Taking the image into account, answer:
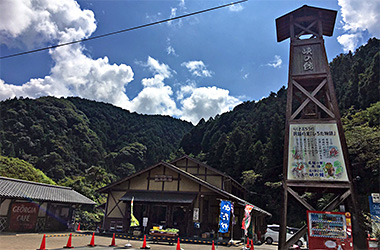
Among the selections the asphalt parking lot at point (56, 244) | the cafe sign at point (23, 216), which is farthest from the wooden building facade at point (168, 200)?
the cafe sign at point (23, 216)

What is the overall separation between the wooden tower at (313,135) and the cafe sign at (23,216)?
1568cm

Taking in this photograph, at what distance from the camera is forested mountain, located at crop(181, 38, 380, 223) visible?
74.2 ft

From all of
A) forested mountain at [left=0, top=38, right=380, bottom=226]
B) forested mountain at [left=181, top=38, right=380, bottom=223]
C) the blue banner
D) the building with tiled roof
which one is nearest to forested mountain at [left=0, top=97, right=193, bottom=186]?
forested mountain at [left=0, top=38, right=380, bottom=226]

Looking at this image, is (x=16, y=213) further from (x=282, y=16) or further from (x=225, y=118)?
(x=225, y=118)

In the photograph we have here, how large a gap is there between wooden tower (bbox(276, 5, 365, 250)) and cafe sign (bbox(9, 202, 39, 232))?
15.7 m

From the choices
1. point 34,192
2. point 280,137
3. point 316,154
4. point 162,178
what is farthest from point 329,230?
point 280,137

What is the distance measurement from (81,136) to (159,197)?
56208 millimetres

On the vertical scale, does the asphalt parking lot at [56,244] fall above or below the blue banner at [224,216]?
below

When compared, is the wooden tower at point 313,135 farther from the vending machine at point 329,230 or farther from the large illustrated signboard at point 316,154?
the vending machine at point 329,230

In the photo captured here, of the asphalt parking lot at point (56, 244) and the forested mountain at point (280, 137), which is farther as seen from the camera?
the forested mountain at point (280, 137)

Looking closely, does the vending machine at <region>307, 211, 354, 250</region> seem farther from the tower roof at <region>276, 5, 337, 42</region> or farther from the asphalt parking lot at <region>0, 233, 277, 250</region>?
the tower roof at <region>276, 5, 337, 42</region>

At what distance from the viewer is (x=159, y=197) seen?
1902 cm

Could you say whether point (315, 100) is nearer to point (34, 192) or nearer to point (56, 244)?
point (56, 244)

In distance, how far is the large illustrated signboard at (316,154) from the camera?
32.1 feet
